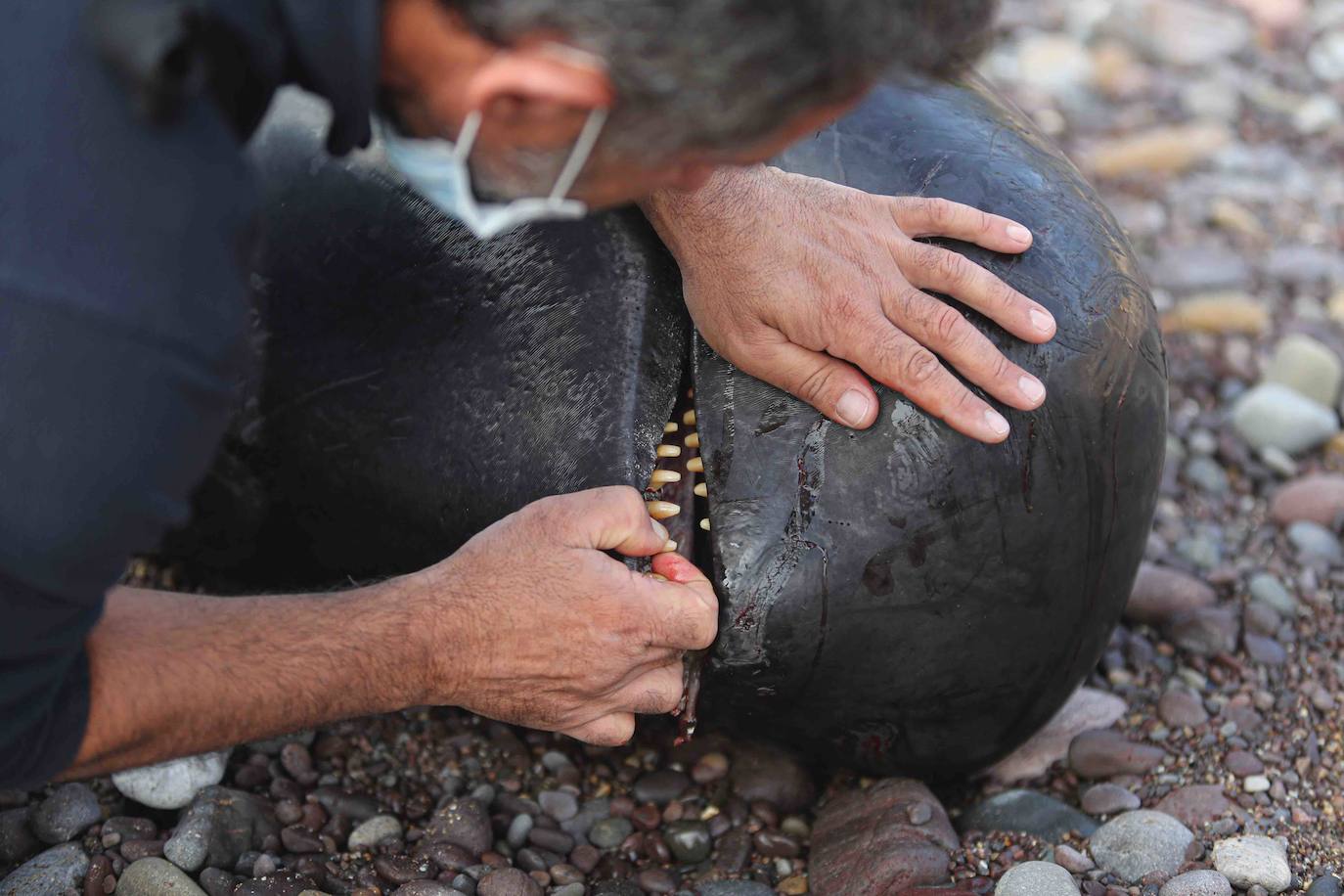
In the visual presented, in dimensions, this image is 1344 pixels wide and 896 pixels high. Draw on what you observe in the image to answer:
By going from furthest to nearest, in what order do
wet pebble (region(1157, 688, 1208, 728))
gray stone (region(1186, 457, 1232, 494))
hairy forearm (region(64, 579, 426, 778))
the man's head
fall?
gray stone (region(1186, 457, 1232, 494)) → wet pebble (region(1157, 688, 1208, 728)) → hairy forearm (region(64, 579, 426, 778)) → the man's head

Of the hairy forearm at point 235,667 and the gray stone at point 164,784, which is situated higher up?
the hairy forearm at point 235,667

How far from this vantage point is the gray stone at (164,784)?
2.53 metres

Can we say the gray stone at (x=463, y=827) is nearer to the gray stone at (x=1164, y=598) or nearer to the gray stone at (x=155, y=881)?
the gray stone at (x=155, y=881)

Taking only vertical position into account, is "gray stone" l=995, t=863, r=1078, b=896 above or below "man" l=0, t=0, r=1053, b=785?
below

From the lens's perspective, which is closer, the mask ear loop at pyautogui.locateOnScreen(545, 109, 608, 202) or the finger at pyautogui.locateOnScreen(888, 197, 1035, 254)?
the mask ear loop at pyautogui.locateOnScreen(545, 109, 608, 202)

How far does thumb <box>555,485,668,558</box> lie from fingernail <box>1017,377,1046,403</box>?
0.63 meters

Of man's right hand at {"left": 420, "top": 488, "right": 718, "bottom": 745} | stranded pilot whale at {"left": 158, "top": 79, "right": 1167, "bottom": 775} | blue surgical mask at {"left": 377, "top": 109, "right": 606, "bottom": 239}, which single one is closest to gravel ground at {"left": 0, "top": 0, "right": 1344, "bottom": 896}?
stranded pilot whale at {"left": 158, "top": 79, "right": 1167, "bottom": 775}

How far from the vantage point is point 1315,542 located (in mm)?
3402

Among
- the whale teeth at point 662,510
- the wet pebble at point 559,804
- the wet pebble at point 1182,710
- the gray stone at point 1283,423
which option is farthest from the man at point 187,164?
the gray stone at point 1283,423

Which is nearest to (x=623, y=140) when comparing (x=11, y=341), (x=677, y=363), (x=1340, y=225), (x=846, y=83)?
(x=846, y=83)

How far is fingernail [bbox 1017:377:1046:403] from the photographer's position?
2262 mm

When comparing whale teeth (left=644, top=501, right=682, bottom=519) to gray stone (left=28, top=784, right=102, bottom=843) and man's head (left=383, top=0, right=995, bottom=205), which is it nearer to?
man's head (left=383, top=0, right=995, bottom=205)

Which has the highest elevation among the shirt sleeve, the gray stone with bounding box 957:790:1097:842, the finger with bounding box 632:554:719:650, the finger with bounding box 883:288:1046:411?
the shirt sleeve

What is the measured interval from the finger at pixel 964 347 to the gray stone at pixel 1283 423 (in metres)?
1.82
